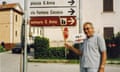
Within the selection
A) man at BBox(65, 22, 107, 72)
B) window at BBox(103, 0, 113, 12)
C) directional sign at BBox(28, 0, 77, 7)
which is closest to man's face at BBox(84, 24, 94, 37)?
Result: man at BBox(65, 22, 107, 72)

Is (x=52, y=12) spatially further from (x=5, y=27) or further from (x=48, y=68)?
(x=5, y=27)

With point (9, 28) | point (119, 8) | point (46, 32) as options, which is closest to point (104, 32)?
point (119, 8)

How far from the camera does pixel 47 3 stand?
341 inches

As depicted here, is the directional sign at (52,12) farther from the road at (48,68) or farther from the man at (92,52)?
the road at (48,68)

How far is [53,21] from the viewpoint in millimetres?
8586

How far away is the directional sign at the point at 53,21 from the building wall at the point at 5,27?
192 ft

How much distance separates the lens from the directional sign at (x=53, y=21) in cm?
848

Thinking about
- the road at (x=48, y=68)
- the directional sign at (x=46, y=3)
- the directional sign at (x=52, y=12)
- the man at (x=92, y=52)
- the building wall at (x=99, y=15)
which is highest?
the building wall at (x=99, y=15)

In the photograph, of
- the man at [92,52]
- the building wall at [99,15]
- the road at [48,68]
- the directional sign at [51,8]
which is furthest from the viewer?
the building wall at [99,15]

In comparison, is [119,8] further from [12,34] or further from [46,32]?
[12,34]

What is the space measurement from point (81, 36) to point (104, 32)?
32.6 m

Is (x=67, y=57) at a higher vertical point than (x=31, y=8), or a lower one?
lower

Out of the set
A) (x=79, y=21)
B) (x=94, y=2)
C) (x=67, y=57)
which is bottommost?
(x=67, y=57)

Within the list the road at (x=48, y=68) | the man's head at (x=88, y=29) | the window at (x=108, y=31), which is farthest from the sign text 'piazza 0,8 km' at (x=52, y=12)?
the window at (x=108, y=31)
